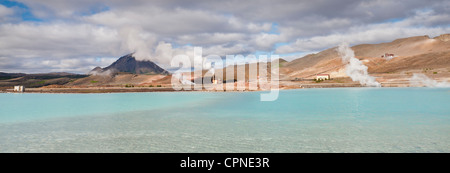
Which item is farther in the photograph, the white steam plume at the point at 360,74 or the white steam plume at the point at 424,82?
the white steam plume at the point at 360,74

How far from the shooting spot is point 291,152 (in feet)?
40.6

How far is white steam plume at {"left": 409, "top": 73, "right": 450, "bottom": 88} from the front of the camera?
88.4m

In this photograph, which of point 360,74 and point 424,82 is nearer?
point 424,82

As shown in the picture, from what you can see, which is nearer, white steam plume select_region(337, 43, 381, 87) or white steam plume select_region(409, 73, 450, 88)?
→ white steam plume select_region(409, 73, 450, 88)

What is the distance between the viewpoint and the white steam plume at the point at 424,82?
88.4m

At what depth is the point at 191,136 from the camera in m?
16.2

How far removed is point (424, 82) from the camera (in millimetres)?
93625
